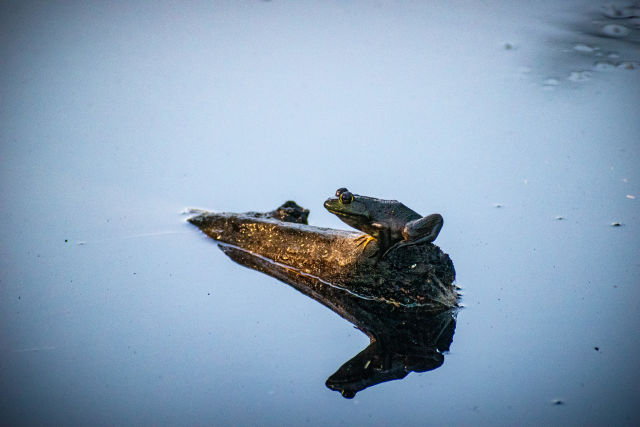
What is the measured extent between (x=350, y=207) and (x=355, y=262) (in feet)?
0.96

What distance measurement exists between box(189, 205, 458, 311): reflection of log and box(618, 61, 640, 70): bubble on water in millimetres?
3120

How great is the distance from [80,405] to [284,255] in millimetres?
1213

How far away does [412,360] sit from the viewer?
93.4 inches

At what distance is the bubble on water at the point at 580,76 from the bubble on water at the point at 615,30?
710 millimetres

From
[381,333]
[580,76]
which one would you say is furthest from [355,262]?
[580,76]

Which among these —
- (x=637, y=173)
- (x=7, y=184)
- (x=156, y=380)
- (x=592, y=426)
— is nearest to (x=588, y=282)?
(x=592, y=426)

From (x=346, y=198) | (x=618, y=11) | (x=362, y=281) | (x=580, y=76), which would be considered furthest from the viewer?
(x=618, y=11)

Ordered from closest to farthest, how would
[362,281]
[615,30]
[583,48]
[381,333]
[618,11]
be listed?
[381,333], [362,281], [583,48], [615,30], [618,11]

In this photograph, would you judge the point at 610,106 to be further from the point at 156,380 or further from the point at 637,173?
the point at 156,380

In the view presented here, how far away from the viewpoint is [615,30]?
5.50 metres

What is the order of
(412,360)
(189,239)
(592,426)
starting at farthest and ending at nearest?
1. (189,239)
2. (412,360)
3. (592,426)

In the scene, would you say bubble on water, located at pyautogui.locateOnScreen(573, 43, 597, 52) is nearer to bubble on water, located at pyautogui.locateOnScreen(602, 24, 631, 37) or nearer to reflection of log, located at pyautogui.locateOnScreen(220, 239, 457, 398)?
bubble on water, located at pyautogui.locateOnScreen(602, 24, 631, 37)

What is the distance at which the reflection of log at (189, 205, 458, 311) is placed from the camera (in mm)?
2760

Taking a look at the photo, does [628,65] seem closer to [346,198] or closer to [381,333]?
[346,198]
